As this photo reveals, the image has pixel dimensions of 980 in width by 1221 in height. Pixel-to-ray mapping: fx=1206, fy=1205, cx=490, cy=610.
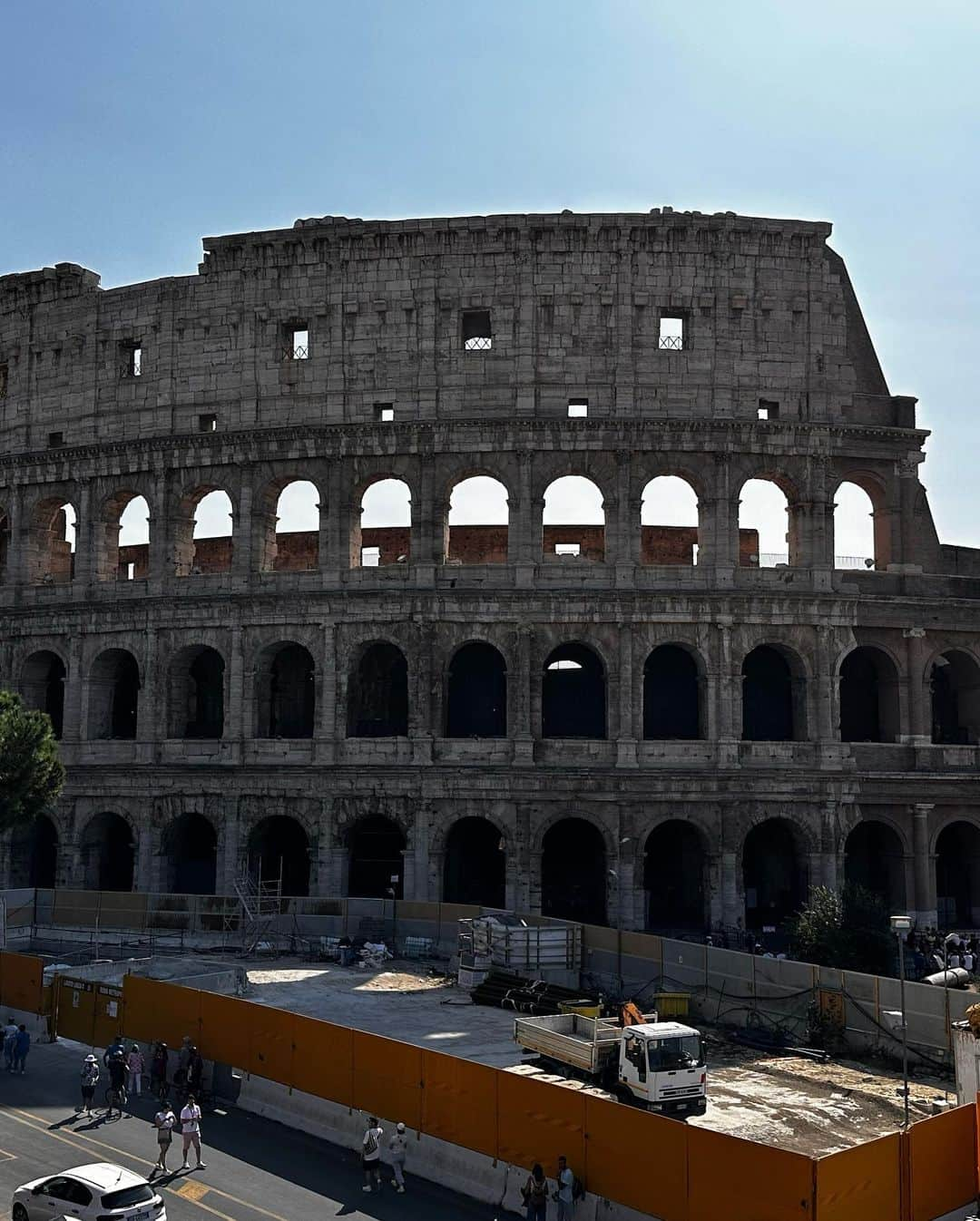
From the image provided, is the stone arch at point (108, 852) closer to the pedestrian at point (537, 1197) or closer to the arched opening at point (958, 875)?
the pedestrian at point (537, 1197)

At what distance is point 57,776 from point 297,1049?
Answer: 19047 millimetres

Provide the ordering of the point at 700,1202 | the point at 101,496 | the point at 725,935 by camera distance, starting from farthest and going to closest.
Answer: the point at 101,496 < the point at 725,935 < the point at 700,1202

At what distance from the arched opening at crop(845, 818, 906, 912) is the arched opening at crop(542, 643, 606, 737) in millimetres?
9233

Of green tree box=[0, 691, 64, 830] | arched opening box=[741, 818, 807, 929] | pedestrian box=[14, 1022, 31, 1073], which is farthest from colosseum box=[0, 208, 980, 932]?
pedestrian box=[14, 1022, 31, 1073]

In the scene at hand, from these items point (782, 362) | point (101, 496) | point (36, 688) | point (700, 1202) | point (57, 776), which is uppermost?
point (782, 362)

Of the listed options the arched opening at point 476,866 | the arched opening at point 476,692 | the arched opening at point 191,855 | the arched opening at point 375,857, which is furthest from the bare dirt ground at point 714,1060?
the arched opening at point 476,692

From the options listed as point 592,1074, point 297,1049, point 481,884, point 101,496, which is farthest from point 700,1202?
point 101,496

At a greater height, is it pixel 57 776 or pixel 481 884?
pixel 57 776

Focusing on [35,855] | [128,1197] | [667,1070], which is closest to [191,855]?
[35,855]

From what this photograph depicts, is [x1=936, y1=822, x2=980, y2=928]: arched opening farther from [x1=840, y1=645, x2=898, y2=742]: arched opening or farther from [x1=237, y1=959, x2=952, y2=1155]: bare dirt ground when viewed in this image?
[x1=237, y1=959, x2=952, y2=1155]: bare dirt ground

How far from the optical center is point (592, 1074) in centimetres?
2259

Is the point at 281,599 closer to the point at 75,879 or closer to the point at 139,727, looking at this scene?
the point at 139,727

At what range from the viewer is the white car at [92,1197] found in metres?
16.2

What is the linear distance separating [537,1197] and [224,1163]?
5.72m
